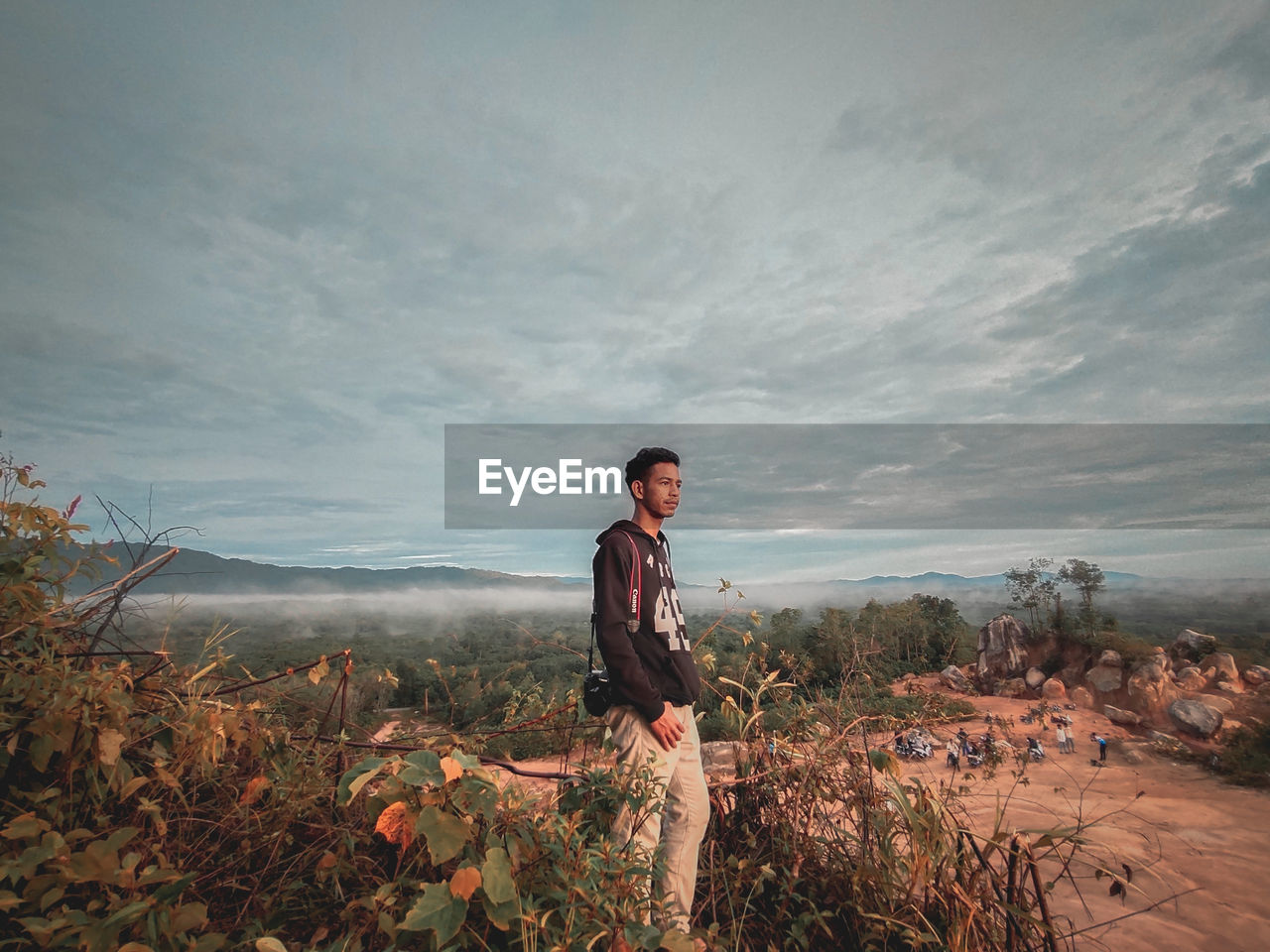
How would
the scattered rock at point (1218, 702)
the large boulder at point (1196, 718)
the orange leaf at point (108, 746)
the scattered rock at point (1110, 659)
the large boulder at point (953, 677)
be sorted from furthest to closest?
the large boulder at point (953, 677)
the scattered rock at point (1110, 659)
the scattered rock at point (1218, 702)
the large boulder at point (1196, 718)
the orange leaf at point (108, 746)

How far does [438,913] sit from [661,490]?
77.8 inches

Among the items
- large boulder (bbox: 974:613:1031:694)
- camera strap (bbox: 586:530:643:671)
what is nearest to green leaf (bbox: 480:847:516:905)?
camera strap (bbox: 586:530:643:671)

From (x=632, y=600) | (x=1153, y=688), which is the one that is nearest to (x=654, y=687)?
(x=632, y=600)

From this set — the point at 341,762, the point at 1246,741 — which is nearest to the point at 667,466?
the point at 341,762

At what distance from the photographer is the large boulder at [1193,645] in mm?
10016

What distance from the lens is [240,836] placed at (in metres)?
1.70

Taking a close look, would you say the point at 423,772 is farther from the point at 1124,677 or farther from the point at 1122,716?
the point at 1124,677

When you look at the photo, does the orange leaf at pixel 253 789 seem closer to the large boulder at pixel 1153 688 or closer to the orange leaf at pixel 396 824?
the orange leaf at pixel 396 824

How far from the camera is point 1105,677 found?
10.5m

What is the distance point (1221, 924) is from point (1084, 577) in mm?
10123

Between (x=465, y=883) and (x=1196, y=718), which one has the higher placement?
(x=465, y=883)

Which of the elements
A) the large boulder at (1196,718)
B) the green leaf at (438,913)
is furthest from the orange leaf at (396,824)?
the large boulder at (1196,718)

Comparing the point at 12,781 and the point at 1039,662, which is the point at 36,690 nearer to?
the point at 12,781

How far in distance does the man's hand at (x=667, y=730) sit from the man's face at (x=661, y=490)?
0.94 m
